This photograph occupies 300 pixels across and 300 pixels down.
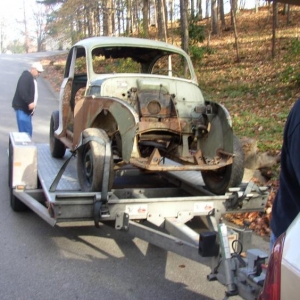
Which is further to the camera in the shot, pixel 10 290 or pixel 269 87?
pixel 269 87

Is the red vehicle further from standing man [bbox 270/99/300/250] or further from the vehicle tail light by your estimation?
standing man [bbox 270/99/300/250]

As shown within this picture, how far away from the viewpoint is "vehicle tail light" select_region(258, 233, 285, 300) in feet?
5.63

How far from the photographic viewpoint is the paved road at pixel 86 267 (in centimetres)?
422

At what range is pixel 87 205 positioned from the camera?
4.73 meters

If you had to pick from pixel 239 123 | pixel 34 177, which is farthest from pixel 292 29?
pixel 34 177

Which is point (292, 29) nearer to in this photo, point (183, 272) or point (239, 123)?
point (239, 123)

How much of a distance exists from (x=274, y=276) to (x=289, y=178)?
2.61 feet

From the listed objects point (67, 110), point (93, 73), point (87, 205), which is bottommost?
point (87, 205)

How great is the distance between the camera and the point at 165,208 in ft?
→ 15.9

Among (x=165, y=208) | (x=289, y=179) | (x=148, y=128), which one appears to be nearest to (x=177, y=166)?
(x=165, y=208)

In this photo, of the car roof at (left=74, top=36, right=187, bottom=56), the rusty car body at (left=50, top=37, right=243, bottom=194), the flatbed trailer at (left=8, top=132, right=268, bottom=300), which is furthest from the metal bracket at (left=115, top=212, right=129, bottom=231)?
the car roof at (left=74, top=36, right=187, bottom=56)

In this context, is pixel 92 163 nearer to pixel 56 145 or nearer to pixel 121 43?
pixel 121 43

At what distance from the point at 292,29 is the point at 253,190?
22.5m

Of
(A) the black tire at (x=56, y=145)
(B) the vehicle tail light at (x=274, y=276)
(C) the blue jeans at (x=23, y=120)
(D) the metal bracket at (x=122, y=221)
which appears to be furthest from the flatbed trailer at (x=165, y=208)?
(C) the blue jeans at (x=23, y=120)
